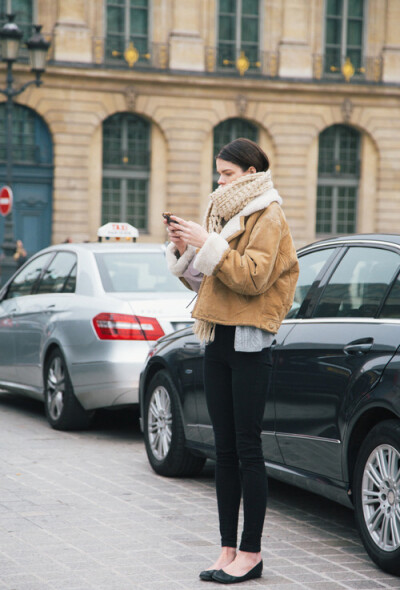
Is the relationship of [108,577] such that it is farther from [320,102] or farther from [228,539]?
[320,102]

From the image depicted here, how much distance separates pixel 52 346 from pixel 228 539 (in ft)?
15.6

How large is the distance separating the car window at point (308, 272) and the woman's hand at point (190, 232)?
4.91 feet

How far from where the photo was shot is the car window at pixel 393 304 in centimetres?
495

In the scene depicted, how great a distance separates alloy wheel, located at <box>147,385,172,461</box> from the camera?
6.91m

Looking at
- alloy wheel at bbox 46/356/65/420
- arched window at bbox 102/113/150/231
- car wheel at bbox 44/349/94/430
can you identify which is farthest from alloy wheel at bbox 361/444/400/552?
arched window at bbox 102/113/150/231

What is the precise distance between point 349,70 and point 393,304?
3268 centimetres

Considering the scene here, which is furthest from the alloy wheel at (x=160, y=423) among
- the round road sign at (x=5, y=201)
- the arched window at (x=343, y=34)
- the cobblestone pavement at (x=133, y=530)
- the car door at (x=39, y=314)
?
the arched window at (x=343, y=34)

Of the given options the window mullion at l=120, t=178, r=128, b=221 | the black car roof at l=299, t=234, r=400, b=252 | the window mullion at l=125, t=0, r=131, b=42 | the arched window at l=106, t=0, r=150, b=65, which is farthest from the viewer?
the window mullion at l=120, t=178, r=128, b=221

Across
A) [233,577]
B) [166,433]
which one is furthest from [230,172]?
[166,433]

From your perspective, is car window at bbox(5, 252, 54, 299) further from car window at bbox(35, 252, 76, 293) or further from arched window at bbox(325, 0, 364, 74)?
arched window at bbox(325, 0, 364, 74)

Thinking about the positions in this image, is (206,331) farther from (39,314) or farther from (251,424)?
(39,314)

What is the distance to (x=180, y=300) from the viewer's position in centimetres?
842

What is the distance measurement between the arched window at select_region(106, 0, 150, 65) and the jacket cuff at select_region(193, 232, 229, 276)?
3092 cm

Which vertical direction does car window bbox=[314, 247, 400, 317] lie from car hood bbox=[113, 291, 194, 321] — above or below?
above
